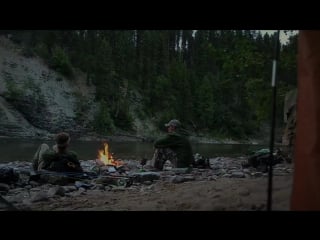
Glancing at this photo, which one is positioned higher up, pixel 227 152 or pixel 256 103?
pixel 256 103

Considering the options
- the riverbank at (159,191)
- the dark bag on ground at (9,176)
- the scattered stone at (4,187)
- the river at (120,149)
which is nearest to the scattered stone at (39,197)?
the riverbank at (159,191)

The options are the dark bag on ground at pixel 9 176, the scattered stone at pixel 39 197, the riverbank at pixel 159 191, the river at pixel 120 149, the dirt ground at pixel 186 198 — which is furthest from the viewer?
the river at pixel 120 149

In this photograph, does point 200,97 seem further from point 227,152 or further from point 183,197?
point 183,197

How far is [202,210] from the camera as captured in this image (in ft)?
12.6

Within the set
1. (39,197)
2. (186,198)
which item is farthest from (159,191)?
(39,197)

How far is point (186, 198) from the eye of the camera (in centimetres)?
436

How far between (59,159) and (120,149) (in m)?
1.55

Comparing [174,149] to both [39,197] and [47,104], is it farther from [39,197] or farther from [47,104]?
[47,104]

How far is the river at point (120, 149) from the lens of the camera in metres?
6.72

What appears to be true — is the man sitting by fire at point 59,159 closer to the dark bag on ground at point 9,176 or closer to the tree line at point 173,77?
the dark bag on ground at point 9,176

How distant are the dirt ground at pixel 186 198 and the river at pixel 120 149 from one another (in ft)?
4.94

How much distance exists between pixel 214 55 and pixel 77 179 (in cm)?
260
